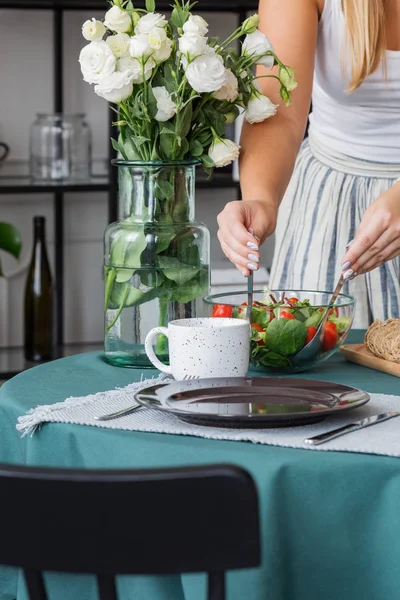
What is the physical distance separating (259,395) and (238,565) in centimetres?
38

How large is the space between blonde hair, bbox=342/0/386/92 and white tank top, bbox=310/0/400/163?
2cm

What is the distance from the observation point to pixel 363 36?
1.71 metres

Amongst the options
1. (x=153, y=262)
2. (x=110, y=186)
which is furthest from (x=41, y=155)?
(x=153, y=262)

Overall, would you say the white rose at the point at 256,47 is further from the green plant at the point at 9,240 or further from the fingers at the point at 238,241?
the green plant at the point at 9,240

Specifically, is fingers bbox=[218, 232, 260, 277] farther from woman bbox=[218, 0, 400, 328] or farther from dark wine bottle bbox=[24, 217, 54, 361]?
dark wine bottle bbox=[24, 217, 54, 361]

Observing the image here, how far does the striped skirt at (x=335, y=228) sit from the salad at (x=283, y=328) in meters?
0.58

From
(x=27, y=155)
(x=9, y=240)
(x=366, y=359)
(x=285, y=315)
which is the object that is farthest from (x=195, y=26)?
(x=27, y=155)

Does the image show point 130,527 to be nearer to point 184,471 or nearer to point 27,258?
point 184,471

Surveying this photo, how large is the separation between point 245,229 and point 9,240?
2029mm

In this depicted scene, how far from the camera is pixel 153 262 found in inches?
48.8

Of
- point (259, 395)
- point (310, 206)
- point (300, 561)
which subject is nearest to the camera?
point (300, 561)

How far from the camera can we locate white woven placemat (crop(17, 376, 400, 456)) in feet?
3.00

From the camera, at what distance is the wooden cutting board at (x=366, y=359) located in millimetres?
1252

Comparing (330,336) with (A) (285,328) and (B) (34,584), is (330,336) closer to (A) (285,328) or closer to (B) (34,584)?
(A) (285,328)
